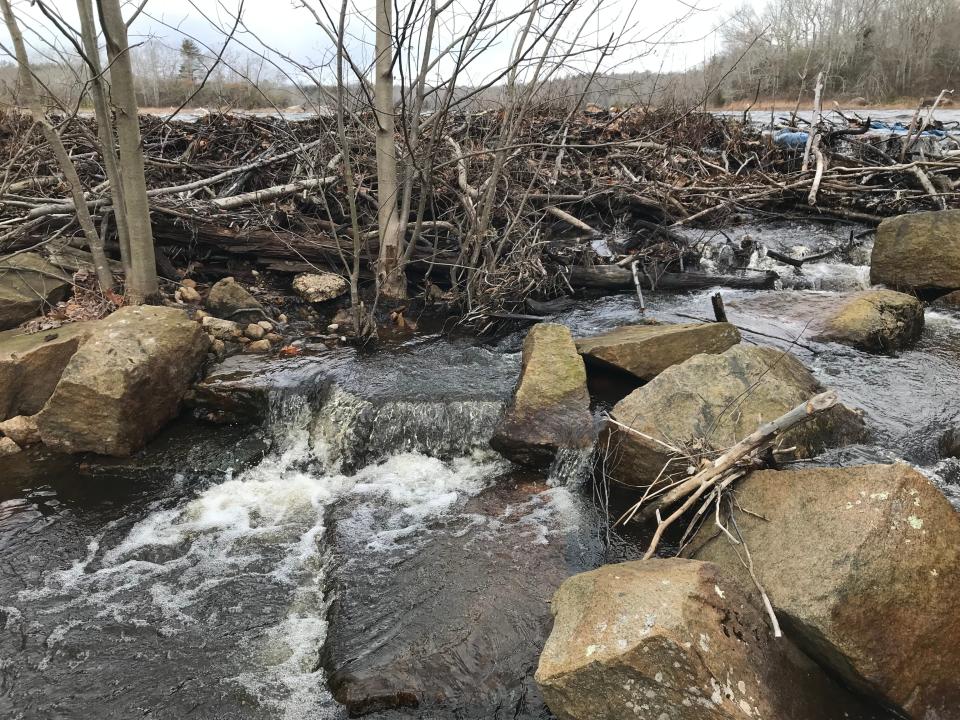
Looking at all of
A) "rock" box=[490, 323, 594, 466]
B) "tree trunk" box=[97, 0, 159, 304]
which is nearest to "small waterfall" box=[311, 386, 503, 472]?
"rock" box=[490, 323, 594, 466]

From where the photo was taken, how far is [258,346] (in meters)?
6.08

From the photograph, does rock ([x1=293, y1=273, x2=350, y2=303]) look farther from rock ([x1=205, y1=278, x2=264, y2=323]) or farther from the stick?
the stick

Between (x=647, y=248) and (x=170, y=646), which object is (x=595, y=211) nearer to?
(x=647, y=248)

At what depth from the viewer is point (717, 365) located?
4.19m

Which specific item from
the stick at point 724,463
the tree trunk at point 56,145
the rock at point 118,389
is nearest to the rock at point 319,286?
the tree trunk at point 56,145

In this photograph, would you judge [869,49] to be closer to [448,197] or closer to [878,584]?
[448,197]

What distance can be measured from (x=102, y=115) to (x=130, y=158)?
486 millimetres

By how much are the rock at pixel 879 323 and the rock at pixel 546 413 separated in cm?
279

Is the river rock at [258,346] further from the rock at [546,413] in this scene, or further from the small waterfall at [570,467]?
the small waterfall at [570,467]

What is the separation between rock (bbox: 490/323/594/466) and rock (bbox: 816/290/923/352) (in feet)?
9.15

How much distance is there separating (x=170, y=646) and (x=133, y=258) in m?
4.11

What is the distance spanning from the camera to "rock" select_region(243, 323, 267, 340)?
6246mm

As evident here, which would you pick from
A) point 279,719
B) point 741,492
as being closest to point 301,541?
point 279,719

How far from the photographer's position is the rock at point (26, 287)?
18.7 ft
